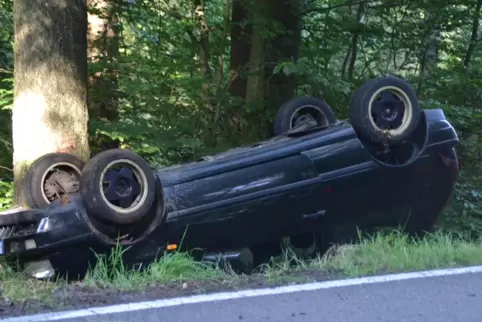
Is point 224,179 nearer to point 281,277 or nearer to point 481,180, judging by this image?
point 281,277

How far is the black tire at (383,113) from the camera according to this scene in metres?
5.69

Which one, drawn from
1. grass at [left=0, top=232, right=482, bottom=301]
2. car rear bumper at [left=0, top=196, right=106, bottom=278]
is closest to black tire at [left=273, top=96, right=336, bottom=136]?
grass at [left=0, top=232, right=482, bottom=301]

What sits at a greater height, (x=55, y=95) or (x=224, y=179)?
(x=55, y=95)

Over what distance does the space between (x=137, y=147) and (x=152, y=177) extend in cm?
286

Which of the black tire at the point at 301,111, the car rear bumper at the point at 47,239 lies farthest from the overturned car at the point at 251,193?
the black tire at the point at 301,111

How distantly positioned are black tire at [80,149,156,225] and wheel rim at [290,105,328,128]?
229 centimetres

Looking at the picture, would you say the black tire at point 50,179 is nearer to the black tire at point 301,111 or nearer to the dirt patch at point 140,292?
the dirt patch at point 140,292

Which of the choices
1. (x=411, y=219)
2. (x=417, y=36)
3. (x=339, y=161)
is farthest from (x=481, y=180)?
(x=339, y=161)

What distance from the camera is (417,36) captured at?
1177 centimetres

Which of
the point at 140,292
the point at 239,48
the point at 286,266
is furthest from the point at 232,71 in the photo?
the point at 140,292

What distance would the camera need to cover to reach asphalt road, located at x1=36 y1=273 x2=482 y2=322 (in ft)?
11.9

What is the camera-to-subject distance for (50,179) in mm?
5430

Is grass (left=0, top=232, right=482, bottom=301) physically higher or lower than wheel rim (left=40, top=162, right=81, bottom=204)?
lower

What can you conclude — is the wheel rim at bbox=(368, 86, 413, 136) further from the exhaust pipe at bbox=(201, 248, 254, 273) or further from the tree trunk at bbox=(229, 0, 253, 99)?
the tree trunk at bbox=(229, 0, 253, 99)
